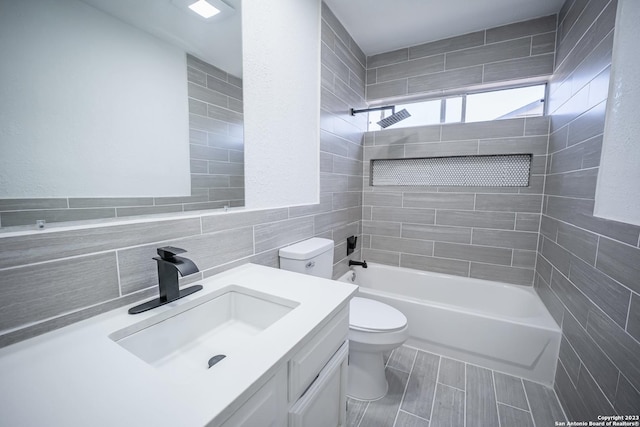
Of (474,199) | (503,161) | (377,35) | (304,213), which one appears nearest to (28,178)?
(304,213)

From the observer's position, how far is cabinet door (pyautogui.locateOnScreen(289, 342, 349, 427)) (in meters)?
0.73

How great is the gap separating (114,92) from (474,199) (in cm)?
253

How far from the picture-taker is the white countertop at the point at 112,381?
42 cm

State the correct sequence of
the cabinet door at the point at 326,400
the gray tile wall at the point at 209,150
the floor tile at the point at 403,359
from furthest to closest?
1. the floor tile at the point at 403,359
2. the gray tile wall at the point at 209,150
3. the cabinet door at the point at 326,400

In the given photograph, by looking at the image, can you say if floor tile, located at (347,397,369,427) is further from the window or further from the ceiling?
the ceiling

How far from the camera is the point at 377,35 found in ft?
7.33

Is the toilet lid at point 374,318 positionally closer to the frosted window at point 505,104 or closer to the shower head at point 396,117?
the shower head at point 396,117

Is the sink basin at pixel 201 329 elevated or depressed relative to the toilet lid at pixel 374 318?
elevated

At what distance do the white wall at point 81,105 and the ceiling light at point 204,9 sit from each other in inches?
8.4

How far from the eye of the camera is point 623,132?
3.47ft

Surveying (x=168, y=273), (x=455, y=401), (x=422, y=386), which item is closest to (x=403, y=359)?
(x=422, y=386)

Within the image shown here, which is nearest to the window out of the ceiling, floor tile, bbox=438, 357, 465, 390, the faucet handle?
the ceiling

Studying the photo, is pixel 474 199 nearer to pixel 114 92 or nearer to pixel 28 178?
pixel 114 92

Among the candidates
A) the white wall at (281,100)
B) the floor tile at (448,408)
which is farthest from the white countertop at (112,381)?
the floor tile at (448,408)
